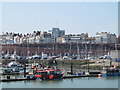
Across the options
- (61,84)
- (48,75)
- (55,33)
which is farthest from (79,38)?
(61,84)

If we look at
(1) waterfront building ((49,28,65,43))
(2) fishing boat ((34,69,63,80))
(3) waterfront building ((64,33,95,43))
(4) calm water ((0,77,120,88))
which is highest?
(1) waterfront building ((49,28,65,43))

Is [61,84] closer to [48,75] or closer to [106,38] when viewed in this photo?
[48,75]

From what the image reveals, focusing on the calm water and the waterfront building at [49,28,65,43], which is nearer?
the calm water

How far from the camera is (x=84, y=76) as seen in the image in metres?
18.8

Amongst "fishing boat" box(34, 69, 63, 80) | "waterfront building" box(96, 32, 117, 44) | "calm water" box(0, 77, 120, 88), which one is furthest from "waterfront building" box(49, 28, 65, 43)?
"calm water" box(0, 77, 120, 88)

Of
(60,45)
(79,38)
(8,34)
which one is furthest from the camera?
(8,34)

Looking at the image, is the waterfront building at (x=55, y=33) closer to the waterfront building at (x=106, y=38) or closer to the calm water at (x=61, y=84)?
the waterfront building at (x=106, y=38)

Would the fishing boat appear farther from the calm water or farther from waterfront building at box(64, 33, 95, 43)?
waterfront building at box(64, 33, 95, 43)

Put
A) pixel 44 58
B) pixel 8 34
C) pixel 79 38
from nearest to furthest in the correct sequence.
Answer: pixel 44 58 < pixel 79 38 < pixel 8 34

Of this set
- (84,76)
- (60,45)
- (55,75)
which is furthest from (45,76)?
(60,45)

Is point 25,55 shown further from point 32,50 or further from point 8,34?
point 8,34

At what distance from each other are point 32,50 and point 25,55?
153 centimetres

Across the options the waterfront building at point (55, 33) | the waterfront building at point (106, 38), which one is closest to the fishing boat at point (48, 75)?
the waterfront building at point (106, 38)

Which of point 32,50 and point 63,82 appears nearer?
point 63,82
